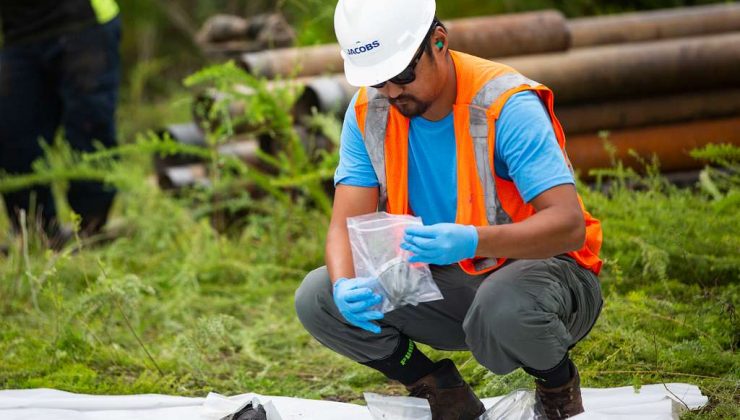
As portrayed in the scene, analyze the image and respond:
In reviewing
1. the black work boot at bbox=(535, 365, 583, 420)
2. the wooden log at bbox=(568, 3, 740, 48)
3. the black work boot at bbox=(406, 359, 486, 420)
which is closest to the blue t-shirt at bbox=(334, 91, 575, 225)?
the black work boot at bbox=(406, 359, 486, 420)

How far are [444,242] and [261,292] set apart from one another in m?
2.28

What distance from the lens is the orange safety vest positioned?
290cm

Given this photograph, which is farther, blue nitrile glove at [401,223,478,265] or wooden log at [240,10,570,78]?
wooden log at [240,10,570,78]

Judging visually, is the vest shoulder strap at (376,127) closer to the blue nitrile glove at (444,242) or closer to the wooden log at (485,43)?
the blue nitrile glove at (444,242)

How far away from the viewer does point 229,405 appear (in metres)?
3.40

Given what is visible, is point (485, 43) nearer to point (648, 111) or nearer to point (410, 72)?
point (648, 111)

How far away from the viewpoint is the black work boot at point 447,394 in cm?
316

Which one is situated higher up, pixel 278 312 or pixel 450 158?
pixel 450 158

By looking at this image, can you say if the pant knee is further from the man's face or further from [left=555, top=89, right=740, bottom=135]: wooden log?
[left=555, top=89, right=740, bottom=135]: wooden log

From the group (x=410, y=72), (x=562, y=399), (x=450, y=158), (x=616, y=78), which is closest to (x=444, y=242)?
(x=450, y=158)

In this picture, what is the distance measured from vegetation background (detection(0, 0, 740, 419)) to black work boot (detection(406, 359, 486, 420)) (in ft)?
0.90

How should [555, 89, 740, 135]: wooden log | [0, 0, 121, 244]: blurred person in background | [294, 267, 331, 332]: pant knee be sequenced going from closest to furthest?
[294, 267, 331, 332]: pant knee
[0, 0, 121, 244]: blurred person in background
[555, 89, 740, 135]: wooden log

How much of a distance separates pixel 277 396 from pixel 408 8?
1409 mm

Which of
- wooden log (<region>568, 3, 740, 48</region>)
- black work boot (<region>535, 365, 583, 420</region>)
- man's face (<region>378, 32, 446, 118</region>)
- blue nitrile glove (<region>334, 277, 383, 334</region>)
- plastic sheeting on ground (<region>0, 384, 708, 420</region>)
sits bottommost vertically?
plastic sheeting on ground (<region>0, 384, 708, 420</region>)
